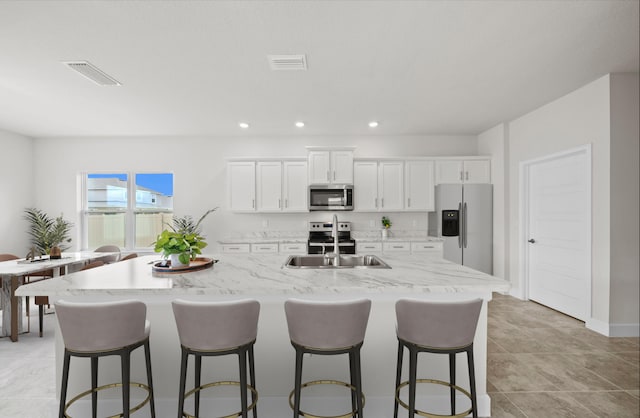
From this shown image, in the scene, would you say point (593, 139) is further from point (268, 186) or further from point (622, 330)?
point (268, 186)

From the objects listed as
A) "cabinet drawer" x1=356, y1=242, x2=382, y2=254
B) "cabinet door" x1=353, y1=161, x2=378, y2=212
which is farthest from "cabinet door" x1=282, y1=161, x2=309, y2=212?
"cabinet drawer" x1=356, y1=242, x2=382, y2=254

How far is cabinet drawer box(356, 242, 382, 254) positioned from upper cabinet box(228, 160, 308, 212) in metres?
1.08

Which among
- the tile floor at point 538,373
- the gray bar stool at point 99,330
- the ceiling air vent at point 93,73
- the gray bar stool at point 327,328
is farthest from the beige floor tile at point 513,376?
the ceiling air vent at point 93,73

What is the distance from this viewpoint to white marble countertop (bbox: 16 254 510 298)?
1.82 meters

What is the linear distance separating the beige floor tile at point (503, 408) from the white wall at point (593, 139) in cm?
201

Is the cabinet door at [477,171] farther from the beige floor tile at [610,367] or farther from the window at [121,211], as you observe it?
the window at [121,211]

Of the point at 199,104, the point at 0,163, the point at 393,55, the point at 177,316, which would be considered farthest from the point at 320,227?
the point at 0,163

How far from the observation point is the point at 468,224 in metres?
5.38

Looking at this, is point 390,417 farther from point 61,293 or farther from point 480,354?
point 61,293

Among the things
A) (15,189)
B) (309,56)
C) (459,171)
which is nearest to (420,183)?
(459,171)

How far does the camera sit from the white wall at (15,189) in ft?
17.7

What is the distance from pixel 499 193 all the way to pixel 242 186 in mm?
→ 4186

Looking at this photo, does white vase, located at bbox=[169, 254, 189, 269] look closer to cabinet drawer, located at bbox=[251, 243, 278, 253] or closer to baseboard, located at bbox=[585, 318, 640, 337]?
cabinet drawer, located at bbox=[251, 243, 278, 253]

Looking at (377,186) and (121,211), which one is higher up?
(377,186)
